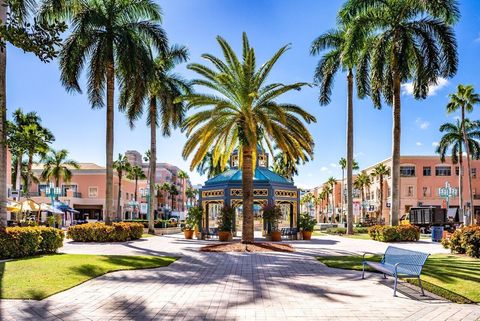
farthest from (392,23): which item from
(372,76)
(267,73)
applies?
(267,73)

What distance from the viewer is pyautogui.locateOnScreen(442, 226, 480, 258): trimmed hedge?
53.7 ft

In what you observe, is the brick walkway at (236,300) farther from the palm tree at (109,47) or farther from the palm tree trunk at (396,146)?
the palm tree trunk at (396,146)

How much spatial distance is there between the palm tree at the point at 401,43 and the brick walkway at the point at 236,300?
1580 centimetres

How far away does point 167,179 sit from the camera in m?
104

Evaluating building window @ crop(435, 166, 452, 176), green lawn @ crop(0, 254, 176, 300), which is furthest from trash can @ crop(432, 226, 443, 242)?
building window @ crop(435, 166, 452, 176)

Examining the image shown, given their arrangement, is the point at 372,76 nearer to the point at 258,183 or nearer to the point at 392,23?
the point at 392,23

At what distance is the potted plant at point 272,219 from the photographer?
87.2ft

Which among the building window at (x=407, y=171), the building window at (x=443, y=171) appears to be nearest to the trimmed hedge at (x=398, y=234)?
the building window at (x=407, y=171)

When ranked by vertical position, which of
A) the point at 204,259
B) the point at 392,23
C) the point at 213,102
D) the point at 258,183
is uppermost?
the point at 392,23

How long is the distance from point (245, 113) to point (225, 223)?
→ 27.0 feet

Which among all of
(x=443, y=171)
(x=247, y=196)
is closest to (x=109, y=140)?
(x=247, y=196)

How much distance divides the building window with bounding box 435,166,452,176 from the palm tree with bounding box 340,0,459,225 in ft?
148

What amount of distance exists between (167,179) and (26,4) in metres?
92.8

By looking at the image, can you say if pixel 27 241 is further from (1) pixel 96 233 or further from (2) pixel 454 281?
(2) pixel 454 281
